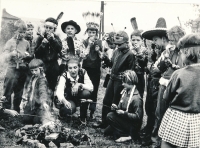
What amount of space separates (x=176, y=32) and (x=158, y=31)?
0.82 feet

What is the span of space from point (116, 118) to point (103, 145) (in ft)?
1.39

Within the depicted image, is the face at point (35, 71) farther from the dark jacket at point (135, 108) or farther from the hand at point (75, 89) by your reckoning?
the dark jacket at point (135, 108)

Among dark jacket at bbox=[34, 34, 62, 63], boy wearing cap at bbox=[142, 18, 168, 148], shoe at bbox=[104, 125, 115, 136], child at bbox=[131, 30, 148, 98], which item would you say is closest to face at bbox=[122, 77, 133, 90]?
child at bbox=[131, 30, 148, 98]

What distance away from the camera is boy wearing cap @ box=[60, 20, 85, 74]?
4203mm

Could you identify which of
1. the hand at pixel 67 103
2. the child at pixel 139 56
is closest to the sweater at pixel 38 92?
the hand at pixel 67 103

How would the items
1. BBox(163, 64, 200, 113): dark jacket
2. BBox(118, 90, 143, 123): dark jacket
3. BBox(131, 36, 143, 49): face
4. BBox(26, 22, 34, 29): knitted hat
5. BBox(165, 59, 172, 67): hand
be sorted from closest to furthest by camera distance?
BBox(163, 64, 200, 113): dark jacket, BBox(165, 59, 172, 67): hand, BBox(118, 90, 143, 123): dark jacket, BBox(131, 36, 143, 49): face, BBox(26, 22, 34, 29): knitted hat

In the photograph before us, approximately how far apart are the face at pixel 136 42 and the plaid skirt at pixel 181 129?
124 cm

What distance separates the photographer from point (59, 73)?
4.22 meters

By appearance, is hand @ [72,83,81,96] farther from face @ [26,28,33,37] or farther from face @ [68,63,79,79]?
face @ [26,28,33,37]

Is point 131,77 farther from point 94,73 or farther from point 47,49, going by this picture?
point 47,49

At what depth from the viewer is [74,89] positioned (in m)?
4.17

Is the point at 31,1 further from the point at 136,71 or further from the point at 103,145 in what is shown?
the point at 103,145

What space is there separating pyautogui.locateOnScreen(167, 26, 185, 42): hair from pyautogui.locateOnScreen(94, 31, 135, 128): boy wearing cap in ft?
1.94

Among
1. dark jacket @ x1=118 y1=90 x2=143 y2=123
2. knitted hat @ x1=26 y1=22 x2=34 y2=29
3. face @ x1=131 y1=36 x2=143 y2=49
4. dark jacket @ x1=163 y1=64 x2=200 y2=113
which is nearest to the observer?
dark jacket @ x1=163 y1=64 x2=200 y2=113
